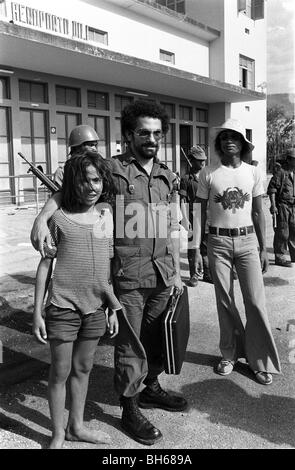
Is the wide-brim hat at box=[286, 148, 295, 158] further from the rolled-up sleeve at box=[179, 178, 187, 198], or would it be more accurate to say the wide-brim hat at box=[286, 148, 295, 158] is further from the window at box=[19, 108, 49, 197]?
the window at box=[19, 108, 49, 197]

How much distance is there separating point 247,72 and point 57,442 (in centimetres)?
2505

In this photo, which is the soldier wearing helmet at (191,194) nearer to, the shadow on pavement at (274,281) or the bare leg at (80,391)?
the shadow on pavement at (274,281)

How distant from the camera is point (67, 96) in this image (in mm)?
15406

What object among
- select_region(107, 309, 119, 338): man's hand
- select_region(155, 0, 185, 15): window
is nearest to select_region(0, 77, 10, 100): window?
select_region(107, 309, 119, 338): man's hand

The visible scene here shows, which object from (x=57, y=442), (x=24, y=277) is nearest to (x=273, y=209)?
(x=24, y=277)

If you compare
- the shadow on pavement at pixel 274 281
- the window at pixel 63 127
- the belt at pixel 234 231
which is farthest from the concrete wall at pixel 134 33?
the belt at pixel 234 231

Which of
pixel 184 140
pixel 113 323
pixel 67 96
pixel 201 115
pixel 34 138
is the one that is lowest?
pixel 113 323

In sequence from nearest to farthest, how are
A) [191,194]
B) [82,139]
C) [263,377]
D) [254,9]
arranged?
[263,377]
[82,139]
[191,194]
[254,9]

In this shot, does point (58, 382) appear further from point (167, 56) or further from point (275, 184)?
point (167, 56)

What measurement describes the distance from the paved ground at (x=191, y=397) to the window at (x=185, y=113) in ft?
56.4

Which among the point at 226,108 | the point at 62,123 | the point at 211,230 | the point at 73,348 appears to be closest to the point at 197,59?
the point at 226,108

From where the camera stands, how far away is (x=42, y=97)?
14.6 meters

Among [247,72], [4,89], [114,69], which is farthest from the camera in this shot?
[247,72]
